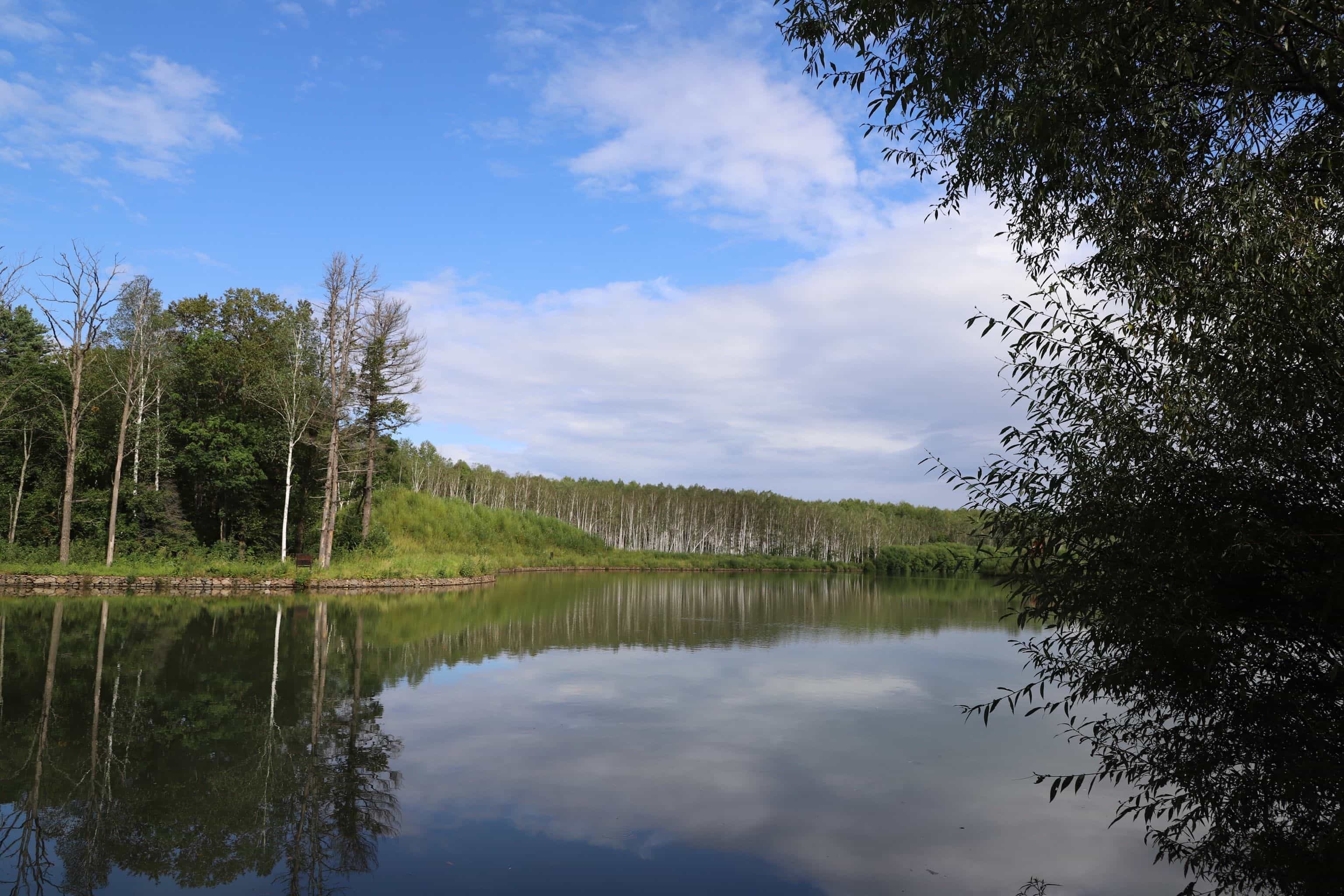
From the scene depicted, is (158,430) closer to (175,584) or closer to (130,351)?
(130,351)

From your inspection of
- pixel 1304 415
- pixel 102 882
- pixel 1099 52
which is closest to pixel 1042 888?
pixel 1304 415

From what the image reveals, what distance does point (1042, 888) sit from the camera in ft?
18.4

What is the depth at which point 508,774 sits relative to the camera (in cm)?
776

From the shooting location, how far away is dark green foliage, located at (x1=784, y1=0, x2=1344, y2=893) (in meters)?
4.13

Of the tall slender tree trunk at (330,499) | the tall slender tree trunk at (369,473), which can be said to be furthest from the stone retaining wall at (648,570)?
the tall slender tree trunk at (330,499)

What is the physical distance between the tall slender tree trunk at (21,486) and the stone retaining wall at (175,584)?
5.31m

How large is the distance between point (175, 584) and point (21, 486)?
375 inches

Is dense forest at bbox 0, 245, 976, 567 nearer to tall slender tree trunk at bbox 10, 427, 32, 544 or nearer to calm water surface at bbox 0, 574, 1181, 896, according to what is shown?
tall slender tree trunk at bbox 10, 427, 32, 544

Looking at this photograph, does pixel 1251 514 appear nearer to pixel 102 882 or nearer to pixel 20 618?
pixel 102 882

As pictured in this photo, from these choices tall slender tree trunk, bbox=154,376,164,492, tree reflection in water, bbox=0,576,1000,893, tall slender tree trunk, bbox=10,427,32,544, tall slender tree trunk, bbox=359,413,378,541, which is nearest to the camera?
tree reflection in water, bbox=0,576,1000,893

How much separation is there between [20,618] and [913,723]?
18063 millimetres

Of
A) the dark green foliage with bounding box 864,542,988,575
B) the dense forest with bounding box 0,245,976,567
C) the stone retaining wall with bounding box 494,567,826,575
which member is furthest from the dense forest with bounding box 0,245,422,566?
the dark green foliage with bounding box 864,542,988,575

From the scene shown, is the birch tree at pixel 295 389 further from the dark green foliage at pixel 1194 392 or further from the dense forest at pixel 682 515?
the dense forest at pixel 682 515

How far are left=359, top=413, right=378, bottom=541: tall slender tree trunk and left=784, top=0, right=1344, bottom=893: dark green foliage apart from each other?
31.4m
